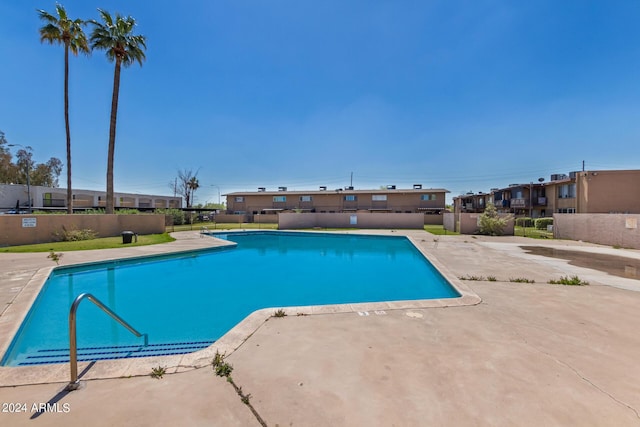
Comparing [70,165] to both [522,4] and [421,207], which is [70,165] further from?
[421,207]

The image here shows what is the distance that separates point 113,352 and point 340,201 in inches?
1420

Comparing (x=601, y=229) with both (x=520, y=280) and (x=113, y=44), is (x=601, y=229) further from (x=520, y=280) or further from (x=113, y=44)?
(x=113, y=44)

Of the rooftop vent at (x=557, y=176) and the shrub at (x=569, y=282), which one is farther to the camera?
the rooftop vent at (x=557, y=176)

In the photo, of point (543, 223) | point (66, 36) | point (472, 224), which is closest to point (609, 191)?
point (543, 223)

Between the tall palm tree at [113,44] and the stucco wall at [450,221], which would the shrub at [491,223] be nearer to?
the stucco wall at [450,221]

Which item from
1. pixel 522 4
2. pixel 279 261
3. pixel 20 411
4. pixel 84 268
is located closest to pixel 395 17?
pixel 522 4

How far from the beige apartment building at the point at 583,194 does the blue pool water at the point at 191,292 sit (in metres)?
20.0

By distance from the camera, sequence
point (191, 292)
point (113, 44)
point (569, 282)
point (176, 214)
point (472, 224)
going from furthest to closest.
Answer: point (176, 214) < point (472, 224) < point (113, 44) < point (191, 292) < point (569, 282)

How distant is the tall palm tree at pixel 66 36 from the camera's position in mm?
19438

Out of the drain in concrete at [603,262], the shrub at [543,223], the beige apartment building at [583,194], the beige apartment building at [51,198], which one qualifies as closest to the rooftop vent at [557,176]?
the beige apartment building at [583,194]

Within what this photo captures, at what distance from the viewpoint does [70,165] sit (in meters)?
21.3

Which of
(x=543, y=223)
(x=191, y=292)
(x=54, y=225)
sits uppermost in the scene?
(x=54, y=225)

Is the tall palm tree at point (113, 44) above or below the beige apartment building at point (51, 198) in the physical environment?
above

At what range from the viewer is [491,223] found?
2281 cm
